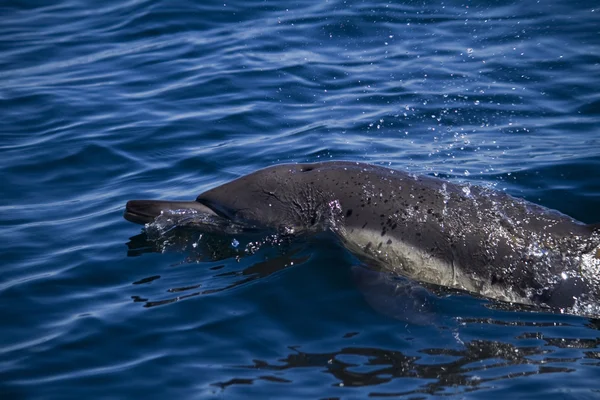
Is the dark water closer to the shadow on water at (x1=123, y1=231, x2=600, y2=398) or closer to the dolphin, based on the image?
the shadow on water at (x1=123, y1=231, x2=600, y2=398)

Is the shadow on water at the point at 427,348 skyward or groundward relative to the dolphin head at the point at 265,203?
groundward

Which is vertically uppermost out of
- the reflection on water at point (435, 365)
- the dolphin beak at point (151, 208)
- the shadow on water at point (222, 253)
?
the dolphin beak at point (151, 208)

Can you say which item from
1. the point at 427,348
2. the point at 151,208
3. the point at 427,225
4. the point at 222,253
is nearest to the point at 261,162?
the point at 151,208

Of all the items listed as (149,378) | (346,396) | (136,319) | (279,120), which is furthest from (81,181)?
(346,396)

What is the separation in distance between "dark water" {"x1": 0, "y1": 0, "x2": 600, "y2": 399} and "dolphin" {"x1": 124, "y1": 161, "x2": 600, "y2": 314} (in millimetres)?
256

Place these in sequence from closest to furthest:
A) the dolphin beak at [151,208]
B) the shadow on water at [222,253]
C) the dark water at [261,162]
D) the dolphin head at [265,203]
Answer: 1. the dark water at [261,162]
2. the shadow on water at [222,253]
3. the dolphin head at [265,203]
4. the dolphin beak at [151,208]

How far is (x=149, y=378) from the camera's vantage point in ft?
20.4

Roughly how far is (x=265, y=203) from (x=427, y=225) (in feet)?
5.51

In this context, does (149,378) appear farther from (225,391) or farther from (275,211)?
(275,211)

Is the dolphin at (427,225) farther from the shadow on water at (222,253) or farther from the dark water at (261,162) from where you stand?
the dark water at (261,162)

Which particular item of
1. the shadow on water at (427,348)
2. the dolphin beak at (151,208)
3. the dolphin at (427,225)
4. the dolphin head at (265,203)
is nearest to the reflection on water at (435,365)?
the shadow on water at (427,348)

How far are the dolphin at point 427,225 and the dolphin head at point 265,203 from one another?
1 centimetres

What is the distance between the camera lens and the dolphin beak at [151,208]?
8625 mm

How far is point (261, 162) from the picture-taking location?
10.8 metres
